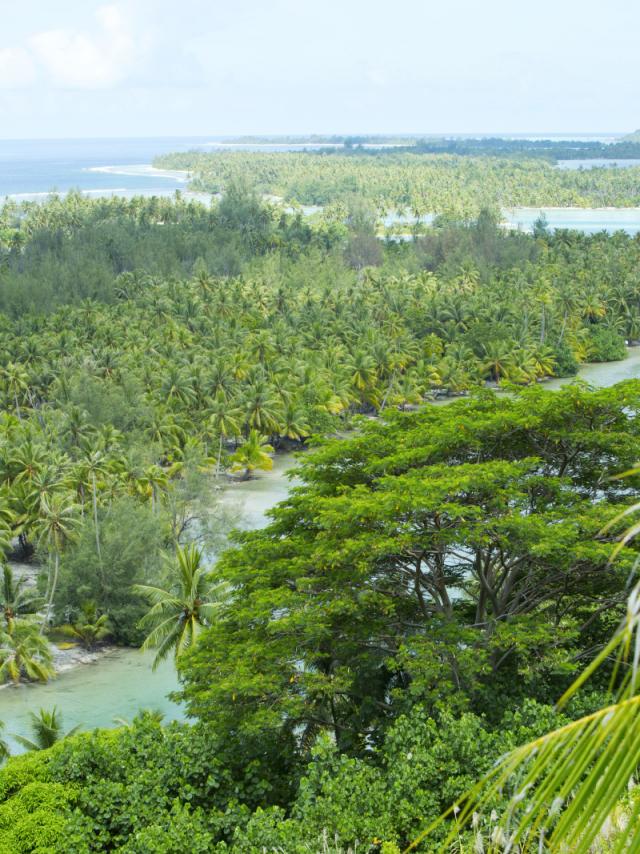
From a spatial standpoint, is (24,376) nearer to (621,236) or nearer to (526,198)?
(621,236)

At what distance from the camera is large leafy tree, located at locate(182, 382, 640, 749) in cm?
1970

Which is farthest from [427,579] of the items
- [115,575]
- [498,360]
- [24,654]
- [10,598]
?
[498,360]

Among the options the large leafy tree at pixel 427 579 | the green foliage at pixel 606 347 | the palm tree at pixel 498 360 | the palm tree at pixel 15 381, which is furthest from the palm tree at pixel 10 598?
the green foliage at pixel 606 347

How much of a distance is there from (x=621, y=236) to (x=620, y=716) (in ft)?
399

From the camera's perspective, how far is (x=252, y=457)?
58.2 metres

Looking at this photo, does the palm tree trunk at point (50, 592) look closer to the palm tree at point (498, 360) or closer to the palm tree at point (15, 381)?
the palm tree at point (15, 381)

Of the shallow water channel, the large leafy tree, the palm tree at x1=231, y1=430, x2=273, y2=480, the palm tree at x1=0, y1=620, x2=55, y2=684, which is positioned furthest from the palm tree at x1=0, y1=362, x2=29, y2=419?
the large leafy tree

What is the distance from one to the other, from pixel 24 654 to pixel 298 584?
17.5 m

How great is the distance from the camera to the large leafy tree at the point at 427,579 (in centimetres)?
1970

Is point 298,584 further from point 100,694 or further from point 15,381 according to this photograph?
point 15,381

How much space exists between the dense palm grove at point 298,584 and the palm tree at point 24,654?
98mm

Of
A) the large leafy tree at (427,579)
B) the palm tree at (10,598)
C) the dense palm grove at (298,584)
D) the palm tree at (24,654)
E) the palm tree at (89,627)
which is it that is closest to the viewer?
the dense palm grove at (298,584)

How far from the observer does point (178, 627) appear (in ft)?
101

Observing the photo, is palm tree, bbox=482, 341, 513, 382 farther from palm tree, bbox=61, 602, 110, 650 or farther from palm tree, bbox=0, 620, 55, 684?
palm tree, bbox=0, 620, 55, 684
